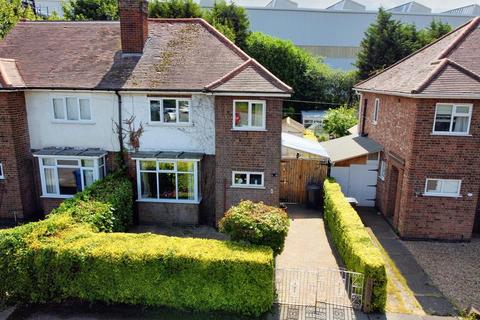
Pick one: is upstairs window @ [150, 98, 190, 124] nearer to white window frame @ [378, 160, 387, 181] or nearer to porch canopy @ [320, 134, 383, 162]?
porch canopy @ [320, 134, 383, 162]

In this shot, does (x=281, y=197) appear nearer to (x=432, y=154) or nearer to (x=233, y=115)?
(x=233, y=115)

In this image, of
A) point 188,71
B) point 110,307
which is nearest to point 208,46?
point 188,71

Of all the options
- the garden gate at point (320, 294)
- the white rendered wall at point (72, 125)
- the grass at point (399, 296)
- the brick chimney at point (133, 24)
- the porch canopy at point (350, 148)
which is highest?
the brick chimney at point (133, 24)

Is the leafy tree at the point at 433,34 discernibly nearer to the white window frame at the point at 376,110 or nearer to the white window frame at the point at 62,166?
the white window frame at the point at 376,110

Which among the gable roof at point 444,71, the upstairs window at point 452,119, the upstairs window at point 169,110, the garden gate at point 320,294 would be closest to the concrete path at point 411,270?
the garden gate at point 320,294

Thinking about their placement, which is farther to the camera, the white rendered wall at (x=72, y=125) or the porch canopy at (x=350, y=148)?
the porch canopy at (x=350, y=148)
